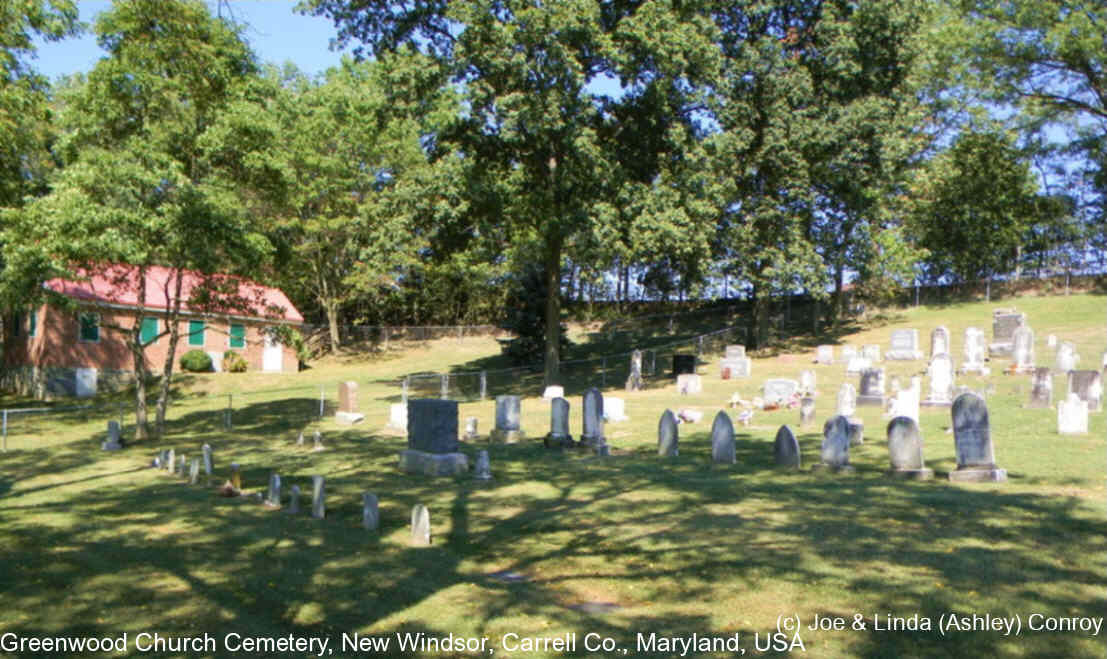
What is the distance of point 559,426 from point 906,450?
7453 mm

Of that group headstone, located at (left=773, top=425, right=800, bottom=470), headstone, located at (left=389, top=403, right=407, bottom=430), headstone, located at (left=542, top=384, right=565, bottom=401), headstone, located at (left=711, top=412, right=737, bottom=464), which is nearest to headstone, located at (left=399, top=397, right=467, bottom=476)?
headstone, located at (left=711, top=412, right=737, bottom=464)

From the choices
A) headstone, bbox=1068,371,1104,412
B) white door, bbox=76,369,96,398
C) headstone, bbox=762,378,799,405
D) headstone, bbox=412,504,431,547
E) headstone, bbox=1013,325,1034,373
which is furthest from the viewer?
white door, bbox=76,369,96,398

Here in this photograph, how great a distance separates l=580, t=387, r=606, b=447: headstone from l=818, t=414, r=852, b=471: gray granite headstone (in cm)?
496

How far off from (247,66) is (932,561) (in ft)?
69.1

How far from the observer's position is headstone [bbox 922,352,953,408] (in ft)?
70.0

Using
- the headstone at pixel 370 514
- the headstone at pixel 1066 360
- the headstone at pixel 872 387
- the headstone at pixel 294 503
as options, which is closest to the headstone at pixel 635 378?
the headstone at pixel 872 387

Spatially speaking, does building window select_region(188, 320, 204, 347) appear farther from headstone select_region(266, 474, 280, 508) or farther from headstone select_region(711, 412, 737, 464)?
headstone select_region(711, 412, 737, 464)

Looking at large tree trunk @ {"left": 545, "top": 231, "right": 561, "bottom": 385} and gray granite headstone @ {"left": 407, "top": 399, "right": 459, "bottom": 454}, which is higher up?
large tree trunk @ {"left": 545, "top": 231, "right": 561, "bottom": 385}

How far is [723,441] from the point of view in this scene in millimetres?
14758

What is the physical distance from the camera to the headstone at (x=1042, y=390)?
19.6m

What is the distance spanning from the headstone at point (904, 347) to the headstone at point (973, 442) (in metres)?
22.5

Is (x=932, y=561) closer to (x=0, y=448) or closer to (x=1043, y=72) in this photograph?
(x=0, y=448)

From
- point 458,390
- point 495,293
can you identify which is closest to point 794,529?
point 458,390

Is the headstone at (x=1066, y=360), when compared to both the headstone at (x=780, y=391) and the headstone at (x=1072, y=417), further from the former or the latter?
the headstone at (x=1072, y=417)
